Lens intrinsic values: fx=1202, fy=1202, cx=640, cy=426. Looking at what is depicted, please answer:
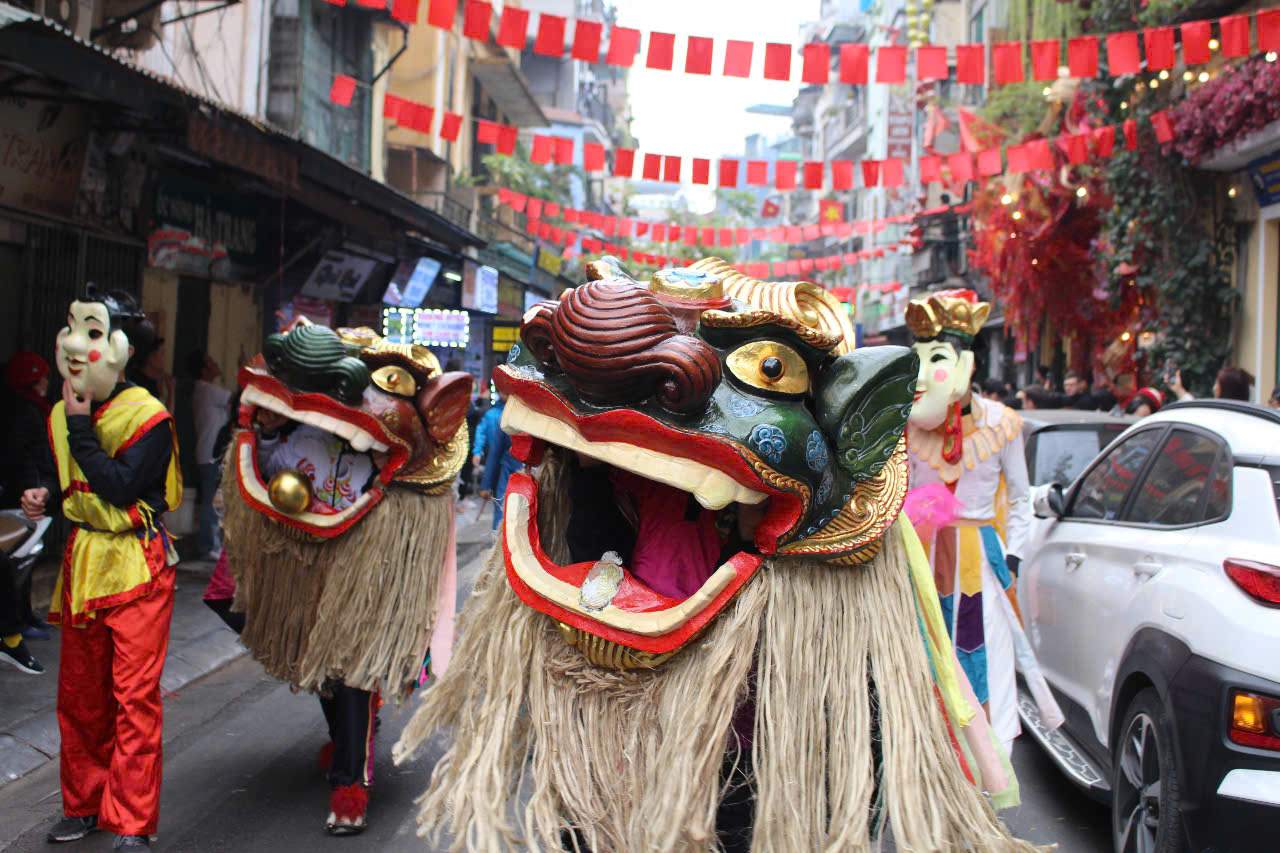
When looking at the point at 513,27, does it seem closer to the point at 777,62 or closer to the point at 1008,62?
the point at 777,62

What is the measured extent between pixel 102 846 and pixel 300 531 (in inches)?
51.3

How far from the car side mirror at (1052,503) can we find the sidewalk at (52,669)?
2.55 meters

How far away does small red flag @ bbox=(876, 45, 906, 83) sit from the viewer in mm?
8570

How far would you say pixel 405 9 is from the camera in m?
7.58

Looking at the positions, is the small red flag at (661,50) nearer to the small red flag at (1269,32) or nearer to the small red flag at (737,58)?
the small red flag at (737,58)

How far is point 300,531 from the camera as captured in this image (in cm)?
470

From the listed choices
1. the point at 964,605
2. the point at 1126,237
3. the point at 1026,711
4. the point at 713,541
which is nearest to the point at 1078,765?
the point at 964,605

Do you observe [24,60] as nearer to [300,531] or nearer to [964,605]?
[300,531]

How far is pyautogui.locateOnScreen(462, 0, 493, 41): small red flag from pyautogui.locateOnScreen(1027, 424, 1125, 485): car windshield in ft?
15.0

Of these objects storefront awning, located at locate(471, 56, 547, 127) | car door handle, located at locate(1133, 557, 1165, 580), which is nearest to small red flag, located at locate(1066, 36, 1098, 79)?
car door handle, located at locate(1133, 557, 1165, 580)

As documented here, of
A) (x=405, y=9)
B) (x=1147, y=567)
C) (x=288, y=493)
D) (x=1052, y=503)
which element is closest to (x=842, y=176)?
(x=405, y=9)

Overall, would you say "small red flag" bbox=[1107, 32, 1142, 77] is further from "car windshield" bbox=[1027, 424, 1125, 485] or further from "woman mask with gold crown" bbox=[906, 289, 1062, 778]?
"woman mask with gold crown" bbox=[906, 289, 1062, 778]

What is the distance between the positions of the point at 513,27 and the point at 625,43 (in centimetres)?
81

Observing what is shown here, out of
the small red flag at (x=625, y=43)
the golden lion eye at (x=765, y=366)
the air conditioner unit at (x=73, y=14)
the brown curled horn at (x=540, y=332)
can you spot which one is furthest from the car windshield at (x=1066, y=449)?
the air conditioner unit at (x=73, y=14)
